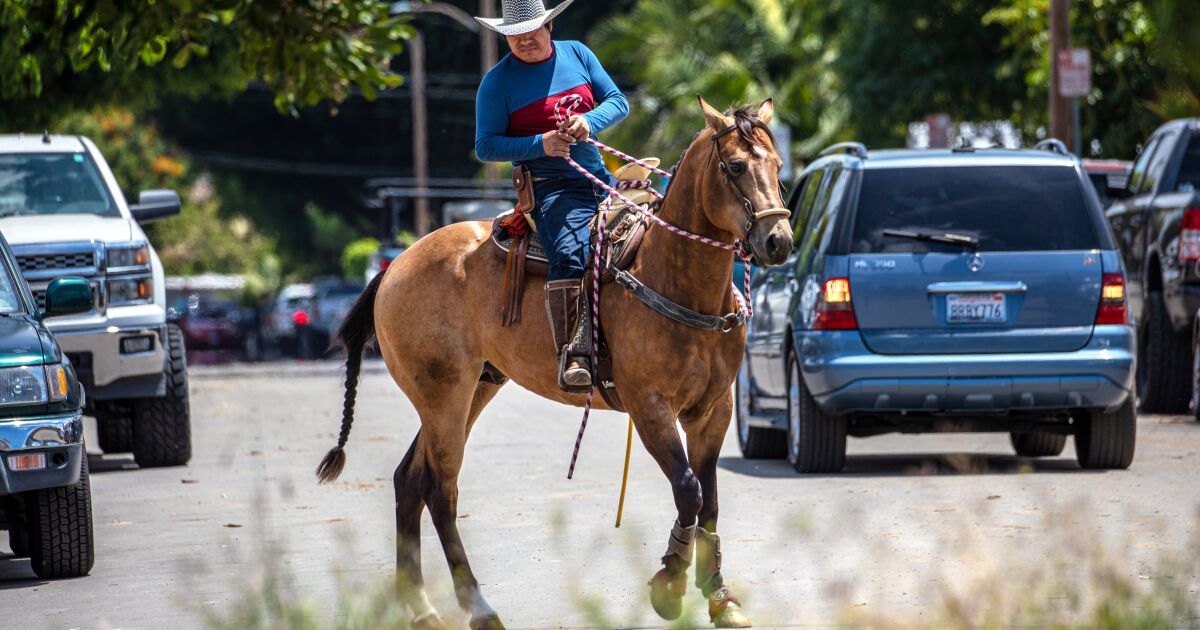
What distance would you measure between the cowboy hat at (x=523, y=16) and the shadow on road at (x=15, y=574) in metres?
3.42

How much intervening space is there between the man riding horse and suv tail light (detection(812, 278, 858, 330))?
3.47m

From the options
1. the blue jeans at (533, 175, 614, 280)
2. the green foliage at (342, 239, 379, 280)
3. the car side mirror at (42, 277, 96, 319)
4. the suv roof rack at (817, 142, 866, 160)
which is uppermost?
the blue jeans at (533, 175, 614, 280)

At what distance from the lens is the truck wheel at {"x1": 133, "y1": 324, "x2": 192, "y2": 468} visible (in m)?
14.2

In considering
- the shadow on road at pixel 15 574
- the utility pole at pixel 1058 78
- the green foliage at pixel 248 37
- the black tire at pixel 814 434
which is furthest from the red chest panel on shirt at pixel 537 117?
the utility pole at pixel 1058 78

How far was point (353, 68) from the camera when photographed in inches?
467

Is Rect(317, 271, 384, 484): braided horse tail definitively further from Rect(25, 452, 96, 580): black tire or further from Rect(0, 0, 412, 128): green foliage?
Rect(0, 0, 412, 128): green foliage

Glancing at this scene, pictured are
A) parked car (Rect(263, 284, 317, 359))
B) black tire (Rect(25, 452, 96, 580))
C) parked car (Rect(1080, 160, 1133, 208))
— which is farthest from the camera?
parked car (Rect(263, 284, 317, 359))

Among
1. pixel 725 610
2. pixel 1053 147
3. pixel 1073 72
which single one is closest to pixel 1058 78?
pixel 1073 72

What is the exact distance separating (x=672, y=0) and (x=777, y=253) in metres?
34.3

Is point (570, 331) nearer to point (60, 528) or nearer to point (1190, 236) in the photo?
point (60, 528)

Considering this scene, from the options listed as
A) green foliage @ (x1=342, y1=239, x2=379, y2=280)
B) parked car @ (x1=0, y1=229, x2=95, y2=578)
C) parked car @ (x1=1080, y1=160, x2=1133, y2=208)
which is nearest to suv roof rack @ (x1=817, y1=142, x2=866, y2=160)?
parked car @ (x1=1080, y1=160, x2=1133, y2=208)

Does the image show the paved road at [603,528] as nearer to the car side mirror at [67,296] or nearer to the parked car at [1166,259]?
the parked car at [1166,259]

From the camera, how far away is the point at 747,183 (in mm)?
7055

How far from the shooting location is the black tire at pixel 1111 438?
11680 mm
